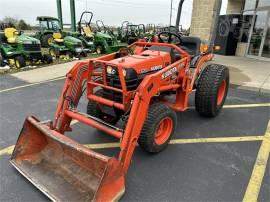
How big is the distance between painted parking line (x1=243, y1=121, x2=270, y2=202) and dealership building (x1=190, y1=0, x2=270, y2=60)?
687 centimetres

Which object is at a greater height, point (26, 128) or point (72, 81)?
point (72, 81)

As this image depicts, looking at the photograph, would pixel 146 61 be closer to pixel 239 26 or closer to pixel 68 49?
pixel 68 49

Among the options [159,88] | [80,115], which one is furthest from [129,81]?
[80,115]

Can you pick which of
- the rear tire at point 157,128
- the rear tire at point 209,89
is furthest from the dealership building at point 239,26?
the rear tire at point 157,128

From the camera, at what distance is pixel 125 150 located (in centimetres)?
A: 242

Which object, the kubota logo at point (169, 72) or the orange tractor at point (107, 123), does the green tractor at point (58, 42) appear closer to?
the orange tractor at point (107, 123)

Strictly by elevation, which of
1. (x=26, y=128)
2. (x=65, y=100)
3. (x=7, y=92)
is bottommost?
(x=7, y=92)

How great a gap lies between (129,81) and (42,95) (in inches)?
128

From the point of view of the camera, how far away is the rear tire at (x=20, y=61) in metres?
8.17

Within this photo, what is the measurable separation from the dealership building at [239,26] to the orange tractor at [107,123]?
6327mm

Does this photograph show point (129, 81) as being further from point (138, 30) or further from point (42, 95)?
point (138, 30)

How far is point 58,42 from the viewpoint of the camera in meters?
11.2

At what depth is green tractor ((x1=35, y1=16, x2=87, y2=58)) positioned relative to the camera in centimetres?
1081

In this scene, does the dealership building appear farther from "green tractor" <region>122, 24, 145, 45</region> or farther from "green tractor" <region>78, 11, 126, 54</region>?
"green tractor" <region>122, 24, 145, 45</region>
